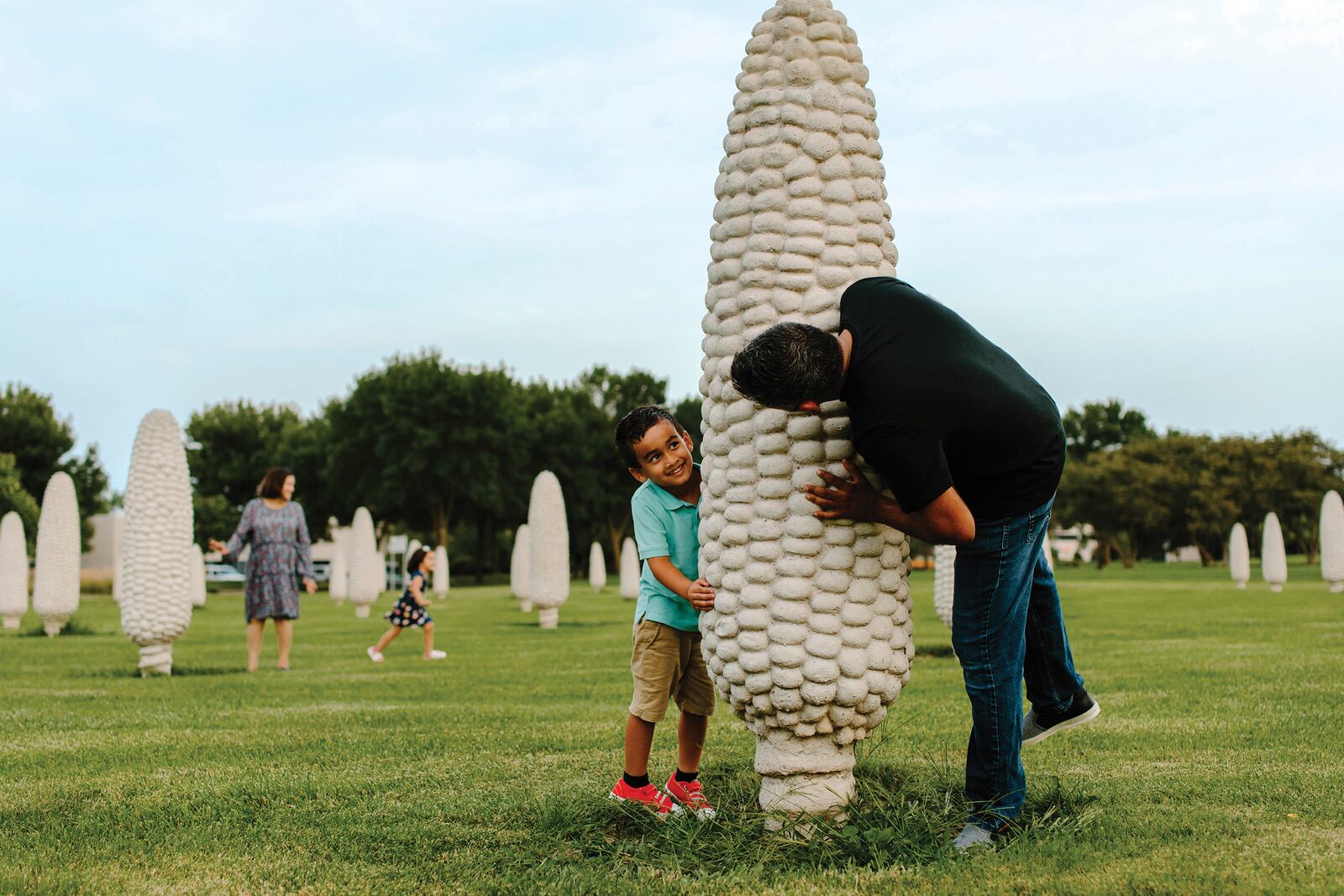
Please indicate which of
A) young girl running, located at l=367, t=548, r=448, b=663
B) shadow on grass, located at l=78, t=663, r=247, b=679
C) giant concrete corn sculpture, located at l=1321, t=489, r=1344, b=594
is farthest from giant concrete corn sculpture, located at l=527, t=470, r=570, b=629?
giant concrete corn sculpture, located at l=1321, t=489, r=1344, b=594

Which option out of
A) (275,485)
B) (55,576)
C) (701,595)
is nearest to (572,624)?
(55,576)

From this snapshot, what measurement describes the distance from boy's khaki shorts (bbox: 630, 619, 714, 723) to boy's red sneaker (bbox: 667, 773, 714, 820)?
31 cm

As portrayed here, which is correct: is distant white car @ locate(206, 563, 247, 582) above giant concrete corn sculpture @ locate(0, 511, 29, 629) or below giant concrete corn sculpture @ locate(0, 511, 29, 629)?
below

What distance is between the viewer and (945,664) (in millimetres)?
11305

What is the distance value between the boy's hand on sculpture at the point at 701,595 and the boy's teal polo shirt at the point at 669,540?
415 millimetres

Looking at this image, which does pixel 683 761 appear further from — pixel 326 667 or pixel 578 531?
pixel 578 531

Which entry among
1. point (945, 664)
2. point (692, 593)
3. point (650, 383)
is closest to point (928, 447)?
point (692, 593)

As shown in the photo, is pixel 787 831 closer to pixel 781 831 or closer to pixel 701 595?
pixel 781 831

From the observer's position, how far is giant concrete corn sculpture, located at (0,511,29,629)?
814 inches

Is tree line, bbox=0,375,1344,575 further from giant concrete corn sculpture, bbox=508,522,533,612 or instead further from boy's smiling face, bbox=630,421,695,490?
boy's smiling face, bbox=630,421,695,490

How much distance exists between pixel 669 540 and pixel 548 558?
593 inches

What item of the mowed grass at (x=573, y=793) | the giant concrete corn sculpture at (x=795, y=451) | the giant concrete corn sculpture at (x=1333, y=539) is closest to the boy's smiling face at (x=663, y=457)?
the giant concrete corn sculpture at (x=795, y=451)

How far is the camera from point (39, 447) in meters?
50.5

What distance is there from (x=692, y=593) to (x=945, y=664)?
7.61m
